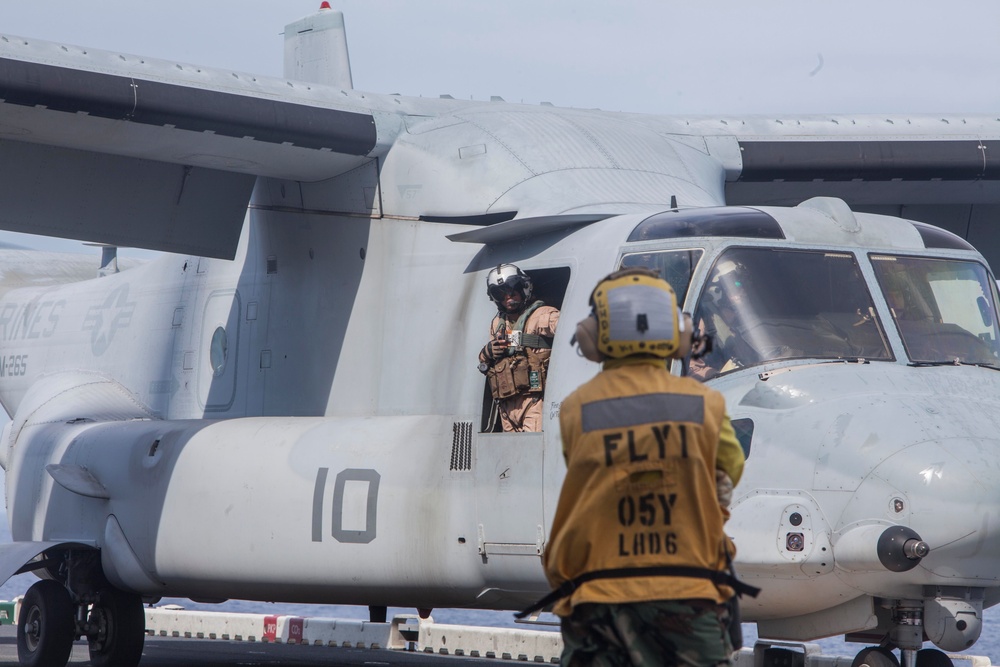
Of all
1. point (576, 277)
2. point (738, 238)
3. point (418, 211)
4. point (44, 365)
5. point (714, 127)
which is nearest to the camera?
point (738, 238)

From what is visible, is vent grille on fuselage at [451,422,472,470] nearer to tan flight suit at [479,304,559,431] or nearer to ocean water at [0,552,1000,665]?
tan flight suit at [479,304,559,431]

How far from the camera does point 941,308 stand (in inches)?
290

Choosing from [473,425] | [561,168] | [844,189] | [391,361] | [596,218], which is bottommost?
[473,425]

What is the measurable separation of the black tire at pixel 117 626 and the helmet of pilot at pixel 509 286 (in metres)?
4.86

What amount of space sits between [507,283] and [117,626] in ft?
16.9

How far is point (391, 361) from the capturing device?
901 centimetres

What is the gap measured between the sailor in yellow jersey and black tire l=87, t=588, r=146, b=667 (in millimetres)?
7893

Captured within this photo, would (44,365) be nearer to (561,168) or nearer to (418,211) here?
(418,211)

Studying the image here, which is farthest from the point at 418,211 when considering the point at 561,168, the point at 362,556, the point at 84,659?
the point at 84,659

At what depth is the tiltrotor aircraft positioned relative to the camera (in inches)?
245

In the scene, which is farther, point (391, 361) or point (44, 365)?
point (44, 365)

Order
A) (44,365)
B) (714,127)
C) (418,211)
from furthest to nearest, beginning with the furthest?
(44,365) < (714,127) < (418,211)

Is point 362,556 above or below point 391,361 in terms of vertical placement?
below

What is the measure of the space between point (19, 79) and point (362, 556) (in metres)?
3.88
